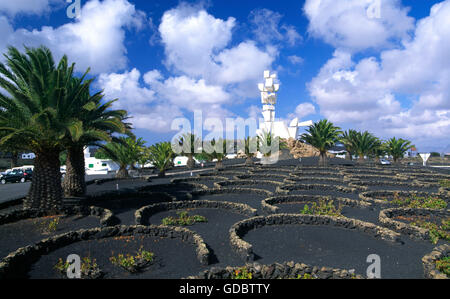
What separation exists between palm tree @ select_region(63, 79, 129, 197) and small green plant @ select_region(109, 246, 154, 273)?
24.5 ft

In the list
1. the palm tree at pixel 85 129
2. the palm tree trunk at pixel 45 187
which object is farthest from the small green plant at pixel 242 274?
the palm tree trunk at pixel 45 187

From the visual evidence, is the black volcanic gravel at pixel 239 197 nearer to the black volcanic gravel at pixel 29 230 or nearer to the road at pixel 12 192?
the black volcanic gravel at pixel 29 230

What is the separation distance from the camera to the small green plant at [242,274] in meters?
7.53

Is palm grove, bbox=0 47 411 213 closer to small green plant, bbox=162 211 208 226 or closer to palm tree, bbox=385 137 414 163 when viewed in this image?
small green plant, bbox=162 211 208 226

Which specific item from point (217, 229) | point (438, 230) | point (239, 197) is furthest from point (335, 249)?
point (239, 197)

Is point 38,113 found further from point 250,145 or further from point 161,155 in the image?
point 250,145

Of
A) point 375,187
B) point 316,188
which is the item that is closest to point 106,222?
point 316,188

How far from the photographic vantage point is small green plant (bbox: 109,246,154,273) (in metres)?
8.73

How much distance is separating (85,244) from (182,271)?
15.7ft

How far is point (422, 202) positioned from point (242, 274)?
54.0ft

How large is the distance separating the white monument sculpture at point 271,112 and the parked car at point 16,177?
45.9m

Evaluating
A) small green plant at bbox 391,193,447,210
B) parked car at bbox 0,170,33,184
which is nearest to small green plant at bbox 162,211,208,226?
small green plant at bbox 391,193,447,210

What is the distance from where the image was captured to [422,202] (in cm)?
1820
